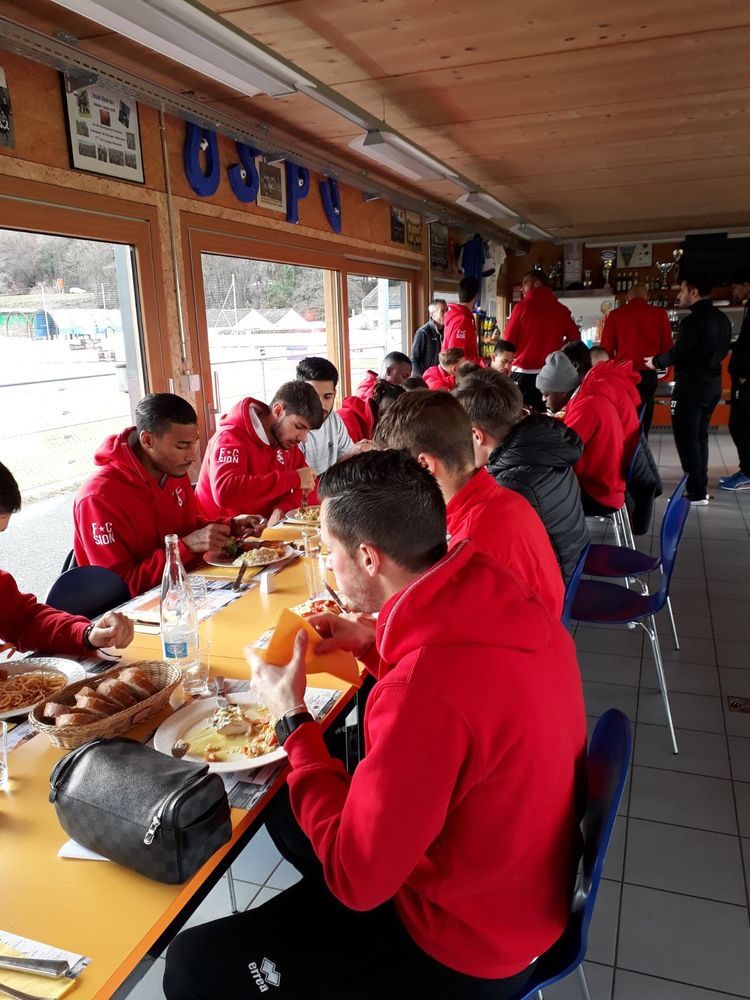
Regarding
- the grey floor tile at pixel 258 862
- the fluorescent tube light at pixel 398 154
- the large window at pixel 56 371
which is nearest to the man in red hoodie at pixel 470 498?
the grey floor tile at pixel 258 862

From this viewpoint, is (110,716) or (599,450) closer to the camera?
(110,716)

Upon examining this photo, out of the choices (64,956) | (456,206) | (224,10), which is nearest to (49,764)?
(64,956)

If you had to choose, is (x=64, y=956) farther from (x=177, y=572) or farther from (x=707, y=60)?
(x=707, y=60)

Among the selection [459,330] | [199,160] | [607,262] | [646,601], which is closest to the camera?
[646,601]

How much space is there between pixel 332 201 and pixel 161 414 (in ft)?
11.8

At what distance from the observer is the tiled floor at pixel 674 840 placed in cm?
192

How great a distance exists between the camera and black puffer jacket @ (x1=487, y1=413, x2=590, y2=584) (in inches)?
112

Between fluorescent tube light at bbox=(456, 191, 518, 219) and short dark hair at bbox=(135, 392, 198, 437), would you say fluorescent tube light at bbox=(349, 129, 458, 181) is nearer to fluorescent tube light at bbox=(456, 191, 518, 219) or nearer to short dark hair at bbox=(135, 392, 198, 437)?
fluorescent tube light at bbox=(456, 191, 518, 219)

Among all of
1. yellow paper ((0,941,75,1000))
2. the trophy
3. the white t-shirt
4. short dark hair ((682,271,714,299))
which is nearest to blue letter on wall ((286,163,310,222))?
the white t-shirt

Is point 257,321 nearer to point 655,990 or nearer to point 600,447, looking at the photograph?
point 600,447

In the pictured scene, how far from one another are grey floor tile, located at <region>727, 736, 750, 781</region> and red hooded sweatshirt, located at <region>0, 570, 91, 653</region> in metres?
2.39

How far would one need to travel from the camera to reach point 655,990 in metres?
1.86

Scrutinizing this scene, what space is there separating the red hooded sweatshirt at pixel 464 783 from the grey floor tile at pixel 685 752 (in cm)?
171

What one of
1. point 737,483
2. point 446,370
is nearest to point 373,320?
point 446,370
